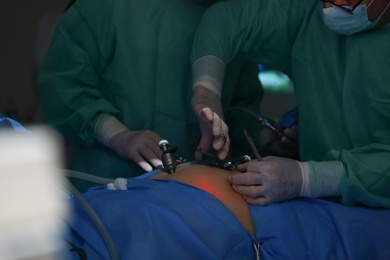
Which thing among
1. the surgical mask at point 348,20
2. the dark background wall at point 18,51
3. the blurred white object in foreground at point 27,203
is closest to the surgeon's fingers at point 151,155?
the blurred white object in foreground at point 27,203

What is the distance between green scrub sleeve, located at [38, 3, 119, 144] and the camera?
1.59 metres

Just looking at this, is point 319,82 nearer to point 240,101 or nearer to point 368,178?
point 368,178

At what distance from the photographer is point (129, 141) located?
4.95 ft

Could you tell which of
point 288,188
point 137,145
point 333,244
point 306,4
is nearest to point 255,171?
point 288,188

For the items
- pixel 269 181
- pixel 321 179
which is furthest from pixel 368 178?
pixel 269 181

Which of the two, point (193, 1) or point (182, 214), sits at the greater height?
point (193, 1)

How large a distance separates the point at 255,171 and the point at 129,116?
57cm

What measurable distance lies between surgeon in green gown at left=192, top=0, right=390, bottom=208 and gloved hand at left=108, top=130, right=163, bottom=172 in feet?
0.62

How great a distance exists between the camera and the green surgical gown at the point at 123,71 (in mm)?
1574

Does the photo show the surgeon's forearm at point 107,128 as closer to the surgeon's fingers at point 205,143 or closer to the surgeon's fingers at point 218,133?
the surgeon's fingers at point 205,143

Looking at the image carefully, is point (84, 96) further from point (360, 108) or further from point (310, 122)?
point (360, 108)

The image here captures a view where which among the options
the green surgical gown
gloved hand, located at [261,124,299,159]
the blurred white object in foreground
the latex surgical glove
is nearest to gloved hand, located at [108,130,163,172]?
the latex surgical glove

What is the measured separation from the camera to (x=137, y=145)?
4.86ft

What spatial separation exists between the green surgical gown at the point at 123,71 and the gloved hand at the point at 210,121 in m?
0.23
